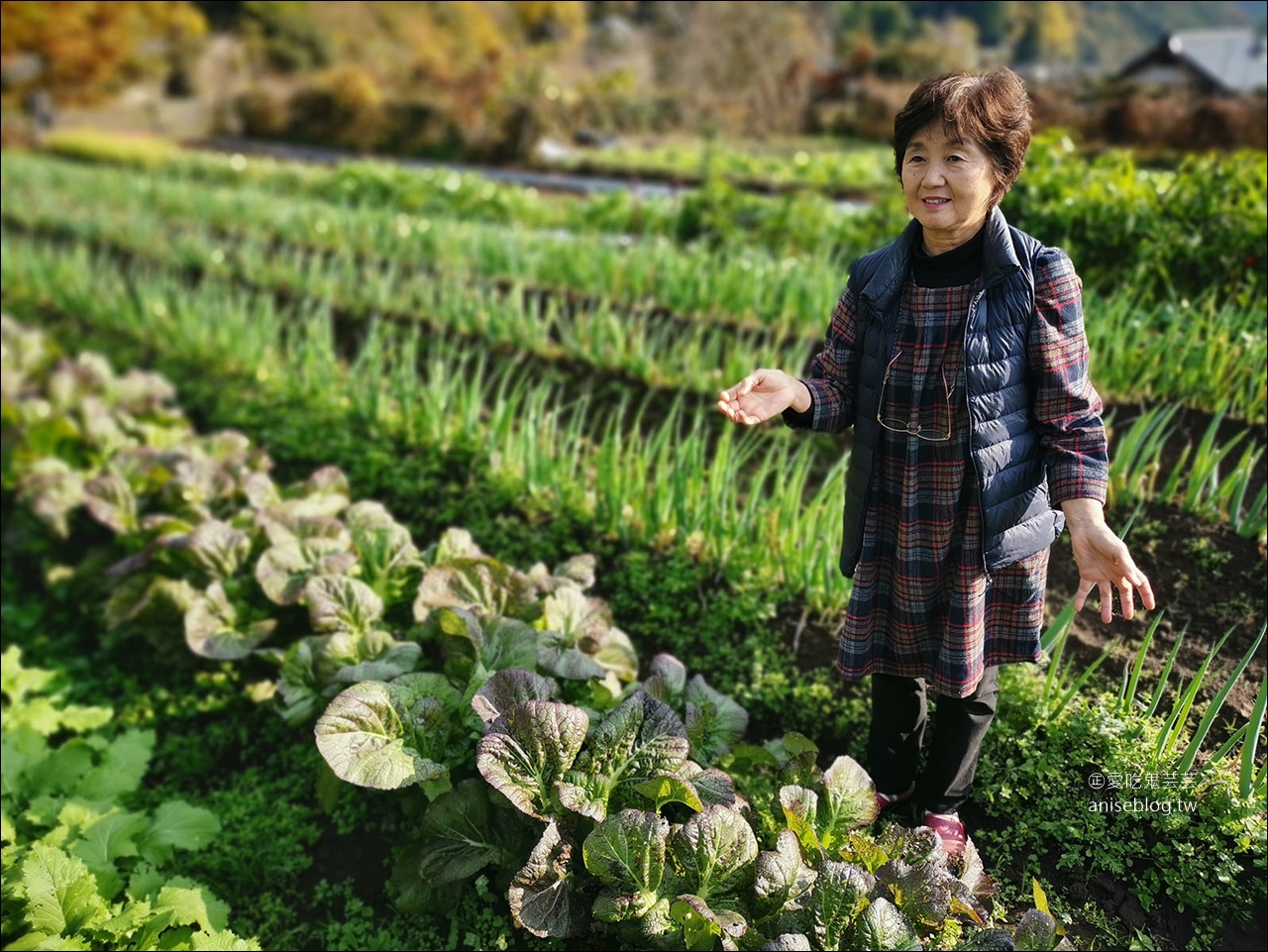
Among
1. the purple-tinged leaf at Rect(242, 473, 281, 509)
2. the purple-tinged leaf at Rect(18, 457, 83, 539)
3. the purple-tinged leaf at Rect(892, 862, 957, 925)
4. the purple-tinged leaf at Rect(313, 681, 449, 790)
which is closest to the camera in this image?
the purple-tinged leaf at Rect(892, 862, 957, 925)

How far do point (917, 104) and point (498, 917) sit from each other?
168 centimetres

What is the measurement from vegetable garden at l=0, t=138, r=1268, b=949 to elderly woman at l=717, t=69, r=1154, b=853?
11.6 inches

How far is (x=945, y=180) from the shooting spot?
1.40 meters

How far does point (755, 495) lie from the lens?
2.49 metres

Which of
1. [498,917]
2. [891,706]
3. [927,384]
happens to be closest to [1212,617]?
[891,706]

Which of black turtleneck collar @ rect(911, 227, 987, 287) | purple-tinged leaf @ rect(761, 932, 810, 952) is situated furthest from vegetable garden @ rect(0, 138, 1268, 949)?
black turtleneck collar @ rect(911, 227, 987, 287)

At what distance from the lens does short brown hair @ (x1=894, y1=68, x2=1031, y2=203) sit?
1.35m

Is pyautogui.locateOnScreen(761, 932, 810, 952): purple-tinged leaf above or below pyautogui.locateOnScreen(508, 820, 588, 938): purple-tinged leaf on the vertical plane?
above

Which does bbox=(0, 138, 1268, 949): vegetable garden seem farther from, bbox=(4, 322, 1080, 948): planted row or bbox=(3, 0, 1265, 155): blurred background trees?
bbox=(3, 0, 1265, 155): blurred background trees

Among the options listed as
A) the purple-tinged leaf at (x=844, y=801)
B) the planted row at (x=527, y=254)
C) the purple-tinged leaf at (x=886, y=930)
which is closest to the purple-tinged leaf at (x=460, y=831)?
the purple-tinged leaf at (x=844, y=801)

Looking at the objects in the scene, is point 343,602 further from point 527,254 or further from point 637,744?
point 527,254

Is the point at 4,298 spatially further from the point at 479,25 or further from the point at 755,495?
the point at 479,25

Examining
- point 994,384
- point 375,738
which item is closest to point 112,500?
point 375,738

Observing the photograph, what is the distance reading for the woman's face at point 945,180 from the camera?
4.53 feet
